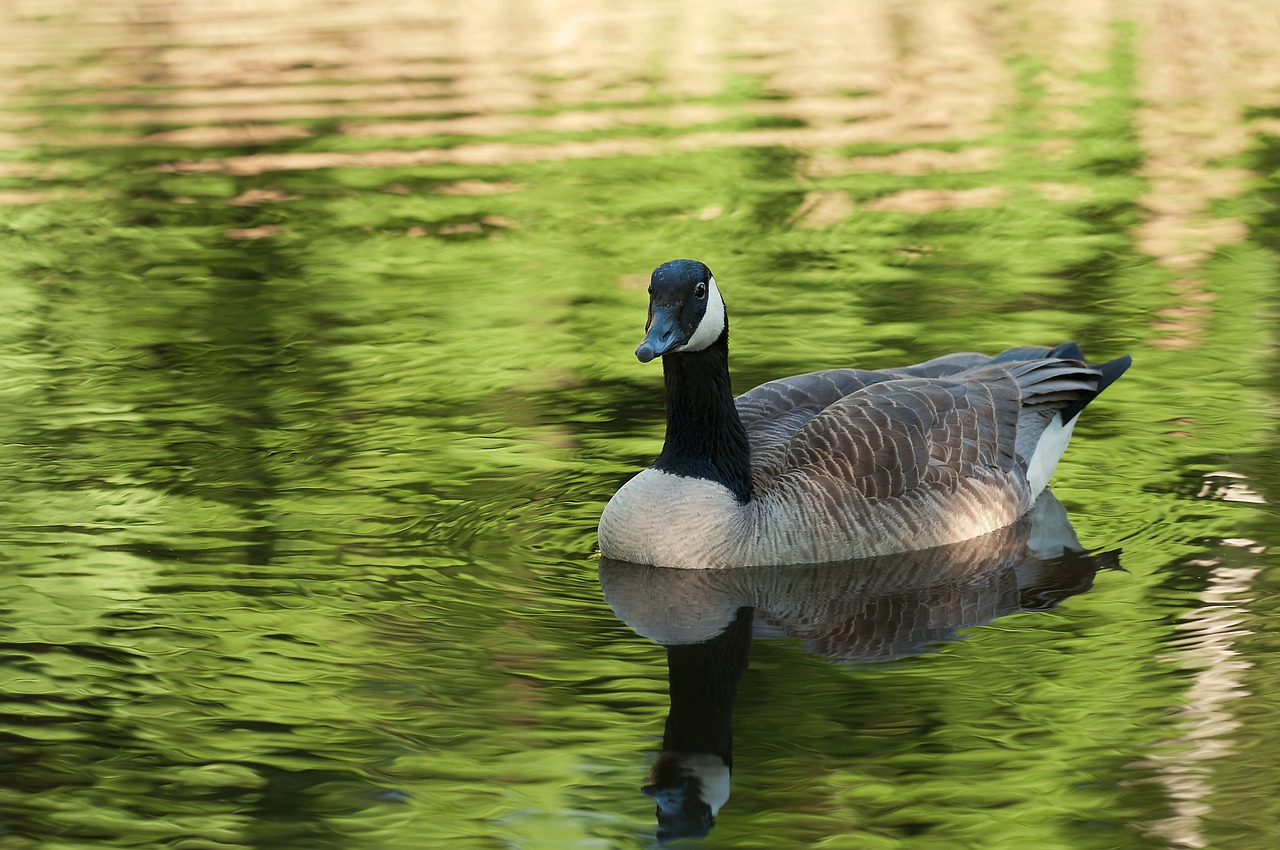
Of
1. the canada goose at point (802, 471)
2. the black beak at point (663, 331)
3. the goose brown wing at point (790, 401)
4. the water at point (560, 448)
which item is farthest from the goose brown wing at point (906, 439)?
the black beak at point (663, 331)

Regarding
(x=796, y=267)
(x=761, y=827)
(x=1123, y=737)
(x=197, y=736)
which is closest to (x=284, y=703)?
(x=197, y=736)

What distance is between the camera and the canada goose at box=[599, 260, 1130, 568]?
10.3m

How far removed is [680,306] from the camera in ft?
32.1

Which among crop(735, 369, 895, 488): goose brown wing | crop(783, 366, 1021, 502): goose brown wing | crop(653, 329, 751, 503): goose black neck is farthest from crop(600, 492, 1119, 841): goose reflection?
crop(735, 369, 895, 488): goose brown wing

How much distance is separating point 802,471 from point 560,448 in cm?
250

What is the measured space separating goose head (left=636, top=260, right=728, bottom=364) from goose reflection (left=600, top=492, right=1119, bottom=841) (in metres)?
1.40

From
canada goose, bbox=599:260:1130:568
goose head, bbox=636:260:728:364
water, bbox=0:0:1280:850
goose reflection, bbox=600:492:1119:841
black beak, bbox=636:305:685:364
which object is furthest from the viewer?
canada goose, bbox=599:260:1130:568

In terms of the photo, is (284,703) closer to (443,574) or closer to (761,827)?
(443,574)

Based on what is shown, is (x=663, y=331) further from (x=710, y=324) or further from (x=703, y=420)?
(x=703, y=420)

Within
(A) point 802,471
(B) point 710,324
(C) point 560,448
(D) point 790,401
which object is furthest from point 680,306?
(C) point 560,448

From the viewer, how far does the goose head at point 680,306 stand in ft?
31.7

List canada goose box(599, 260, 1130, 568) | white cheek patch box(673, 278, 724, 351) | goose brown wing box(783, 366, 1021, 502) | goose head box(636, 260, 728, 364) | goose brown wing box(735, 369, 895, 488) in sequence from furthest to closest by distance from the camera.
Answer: goose brown wing box(735, 369, 895, 488)
goose brown wing box(783, 366, 1021, 502)
canada goose box(599, 260, 1130, 568)
white cheek patch box(673, 278, 724, 351)
goose head box(636, 260, 728, 364)

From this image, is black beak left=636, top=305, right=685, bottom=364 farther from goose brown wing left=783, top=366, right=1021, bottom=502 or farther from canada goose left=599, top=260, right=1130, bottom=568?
goose brown wing left=783, top=366, right=1021, bottom=502

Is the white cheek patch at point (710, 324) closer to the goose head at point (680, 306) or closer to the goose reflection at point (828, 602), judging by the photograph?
the goose head at point (680, 306)
